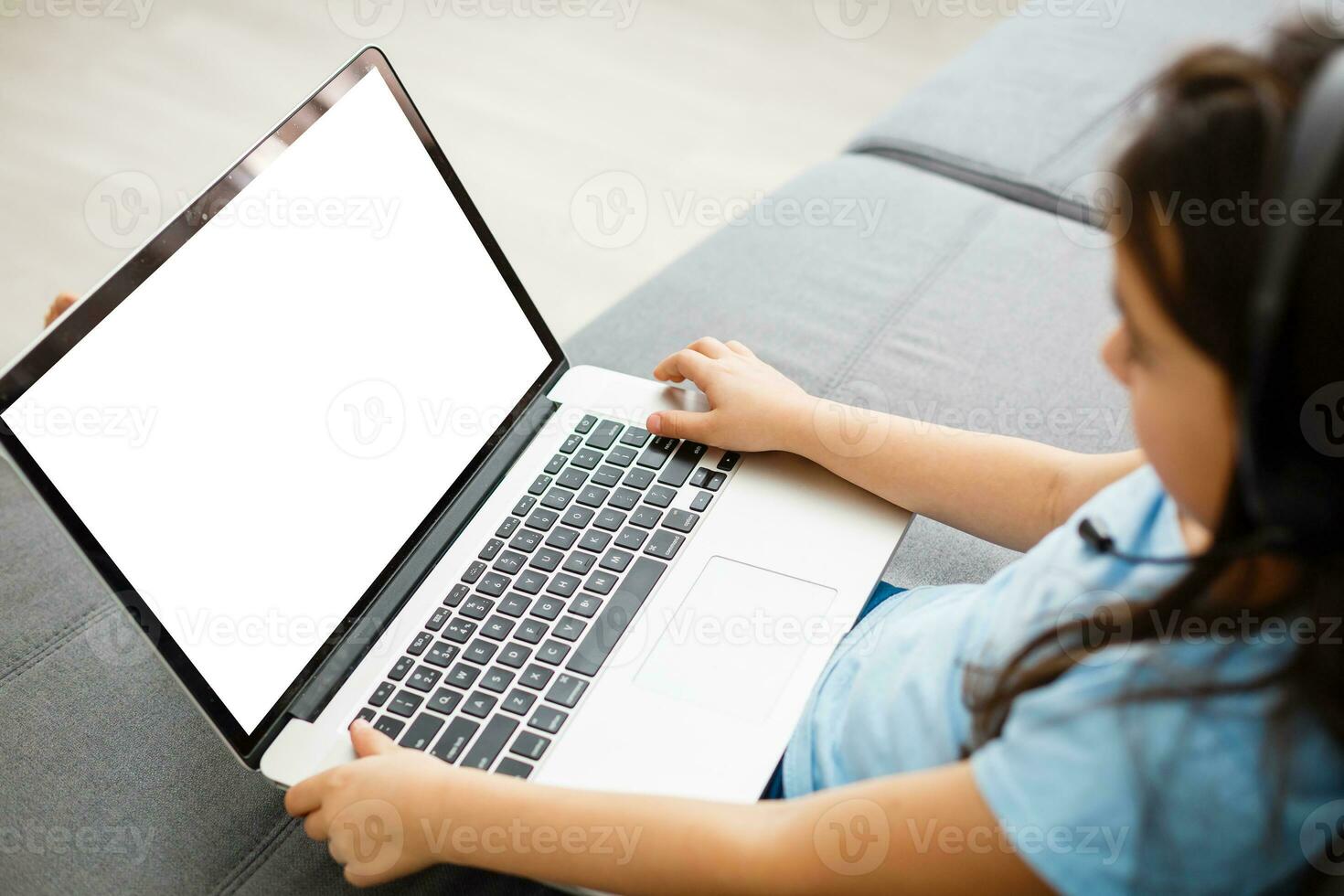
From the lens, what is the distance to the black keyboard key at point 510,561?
32.2 inches

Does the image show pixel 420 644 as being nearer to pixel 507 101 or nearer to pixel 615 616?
pixel 615 616

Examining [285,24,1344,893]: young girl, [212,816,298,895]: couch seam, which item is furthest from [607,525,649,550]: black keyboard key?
[212,816,298,895]: couch seam

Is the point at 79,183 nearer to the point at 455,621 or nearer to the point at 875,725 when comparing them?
the point at 455,621

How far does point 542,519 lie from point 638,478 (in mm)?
88

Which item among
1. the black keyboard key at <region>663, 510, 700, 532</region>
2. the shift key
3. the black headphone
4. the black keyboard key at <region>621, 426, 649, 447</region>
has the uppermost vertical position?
the black headphone

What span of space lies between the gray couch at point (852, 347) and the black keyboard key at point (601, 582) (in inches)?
8.4

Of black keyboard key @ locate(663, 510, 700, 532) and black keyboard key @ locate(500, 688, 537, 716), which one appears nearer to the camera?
black keyboard key @ locate(500, 688, 537, 716)

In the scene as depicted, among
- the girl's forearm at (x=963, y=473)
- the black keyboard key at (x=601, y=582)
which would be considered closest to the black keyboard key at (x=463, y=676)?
the black keyboard key at (x=601, y=582)

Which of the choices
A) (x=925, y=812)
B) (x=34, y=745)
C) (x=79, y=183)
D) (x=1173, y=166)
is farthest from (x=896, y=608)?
(x=79, y=183)

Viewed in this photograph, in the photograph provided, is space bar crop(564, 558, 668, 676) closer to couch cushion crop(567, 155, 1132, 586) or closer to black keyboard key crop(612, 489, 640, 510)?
black keyboard key crop(612, 489, 640, 510)

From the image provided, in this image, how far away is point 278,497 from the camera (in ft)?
2.43

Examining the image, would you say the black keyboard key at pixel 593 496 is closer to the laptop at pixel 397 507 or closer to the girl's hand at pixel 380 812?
the laptop at pixel 397 507

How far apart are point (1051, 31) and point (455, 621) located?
1.24 meters

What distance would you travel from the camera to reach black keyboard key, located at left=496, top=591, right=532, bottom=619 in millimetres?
786
